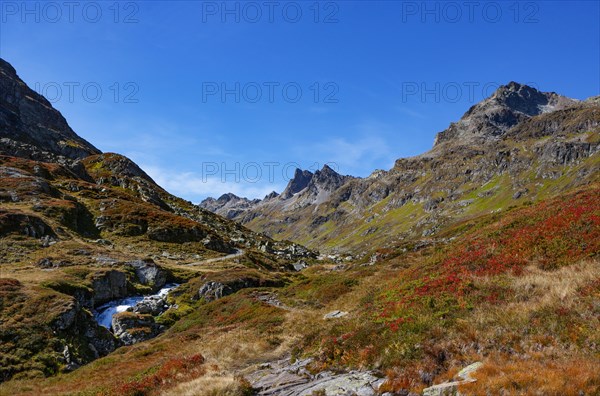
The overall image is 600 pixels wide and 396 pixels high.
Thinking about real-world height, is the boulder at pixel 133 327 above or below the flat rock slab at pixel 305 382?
above

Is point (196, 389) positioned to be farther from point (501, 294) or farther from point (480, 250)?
point (480, 250)

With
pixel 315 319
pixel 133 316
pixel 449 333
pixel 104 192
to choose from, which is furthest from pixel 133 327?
pixel 104 192

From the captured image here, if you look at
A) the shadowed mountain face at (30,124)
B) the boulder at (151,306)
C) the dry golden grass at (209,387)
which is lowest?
the dry golden grass at (209,387)

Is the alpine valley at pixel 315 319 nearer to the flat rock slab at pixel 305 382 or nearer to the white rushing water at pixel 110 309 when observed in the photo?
the flat rock slab at pixel 305 382

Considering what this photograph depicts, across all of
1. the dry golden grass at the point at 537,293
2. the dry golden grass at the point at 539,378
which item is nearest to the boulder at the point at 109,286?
the dry golden grass at the point at 537,293

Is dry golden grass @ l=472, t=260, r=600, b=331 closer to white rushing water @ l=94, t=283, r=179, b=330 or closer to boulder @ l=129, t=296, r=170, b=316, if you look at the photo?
boulder @ l=129, t=296, r=170, b=316

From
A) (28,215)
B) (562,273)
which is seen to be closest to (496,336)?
(562,273)

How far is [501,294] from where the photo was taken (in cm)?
1908

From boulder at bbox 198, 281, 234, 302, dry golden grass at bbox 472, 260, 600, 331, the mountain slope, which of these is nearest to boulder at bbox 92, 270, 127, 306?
the mountain slope

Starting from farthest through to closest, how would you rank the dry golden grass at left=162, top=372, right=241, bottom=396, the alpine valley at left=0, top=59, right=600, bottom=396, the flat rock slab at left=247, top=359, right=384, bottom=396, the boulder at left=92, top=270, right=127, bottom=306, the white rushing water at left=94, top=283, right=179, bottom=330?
1. the boulder at left=92, top=270, right=127, bottom=306
2. the white rushing water at left=94, top=283, right=179, bottom=330
3. the dry golden grass at left=162, top=372, right=241, bottom=396
4. the flat rock slab at left=247, top=359, right=384, bottom=396
5. the alpine valley at left=0, top=59, right=600, bottom=396

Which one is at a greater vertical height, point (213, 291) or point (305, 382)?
point (213, 291)

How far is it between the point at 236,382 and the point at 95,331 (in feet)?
85.3

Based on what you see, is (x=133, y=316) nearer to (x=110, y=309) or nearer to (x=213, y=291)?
(x=110, y=309)

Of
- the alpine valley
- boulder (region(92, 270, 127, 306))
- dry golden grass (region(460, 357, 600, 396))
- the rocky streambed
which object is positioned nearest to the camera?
dry golden grass (region(460, 357, 600, 396))
